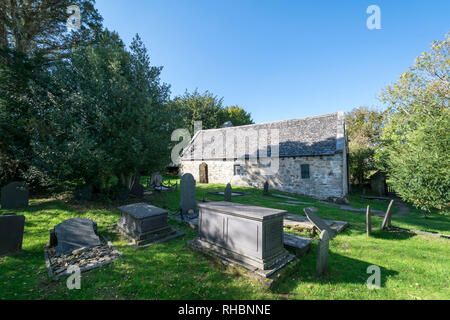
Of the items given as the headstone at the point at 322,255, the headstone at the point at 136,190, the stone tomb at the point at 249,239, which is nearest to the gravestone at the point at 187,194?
the stone tomb at the point at 249,239

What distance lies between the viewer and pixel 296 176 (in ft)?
53.8

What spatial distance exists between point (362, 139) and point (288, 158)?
1742 centimetres

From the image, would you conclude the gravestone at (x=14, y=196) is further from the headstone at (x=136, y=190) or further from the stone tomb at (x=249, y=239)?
the stone tomb at (x=249, y=239)

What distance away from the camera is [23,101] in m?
9.41

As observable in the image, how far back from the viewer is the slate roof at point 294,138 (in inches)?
618

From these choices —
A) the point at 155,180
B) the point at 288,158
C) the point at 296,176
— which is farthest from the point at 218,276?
the point at 288,158

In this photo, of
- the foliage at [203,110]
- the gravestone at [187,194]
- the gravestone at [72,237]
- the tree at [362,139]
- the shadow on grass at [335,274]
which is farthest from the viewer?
the foliage at [203,110]

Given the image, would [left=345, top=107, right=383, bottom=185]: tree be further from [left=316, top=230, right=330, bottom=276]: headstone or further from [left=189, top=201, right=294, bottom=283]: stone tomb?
[left=189, top=201, right=294, bottom=283]: stone tomb

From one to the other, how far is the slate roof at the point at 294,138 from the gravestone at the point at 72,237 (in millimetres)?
15098

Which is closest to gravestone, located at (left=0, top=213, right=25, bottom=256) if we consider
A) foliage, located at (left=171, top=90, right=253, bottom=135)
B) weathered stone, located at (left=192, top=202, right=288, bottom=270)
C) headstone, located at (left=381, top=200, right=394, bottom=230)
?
weathered stone, located at (left=192, top=202, right=288, bottom=270)

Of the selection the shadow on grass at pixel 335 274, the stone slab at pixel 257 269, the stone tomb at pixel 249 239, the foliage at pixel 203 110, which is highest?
the foliage at pixel 203 110

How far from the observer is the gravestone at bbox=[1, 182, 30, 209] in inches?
351

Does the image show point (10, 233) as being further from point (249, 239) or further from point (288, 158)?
point (288, 158)

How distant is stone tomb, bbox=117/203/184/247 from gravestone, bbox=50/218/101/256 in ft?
3.33
